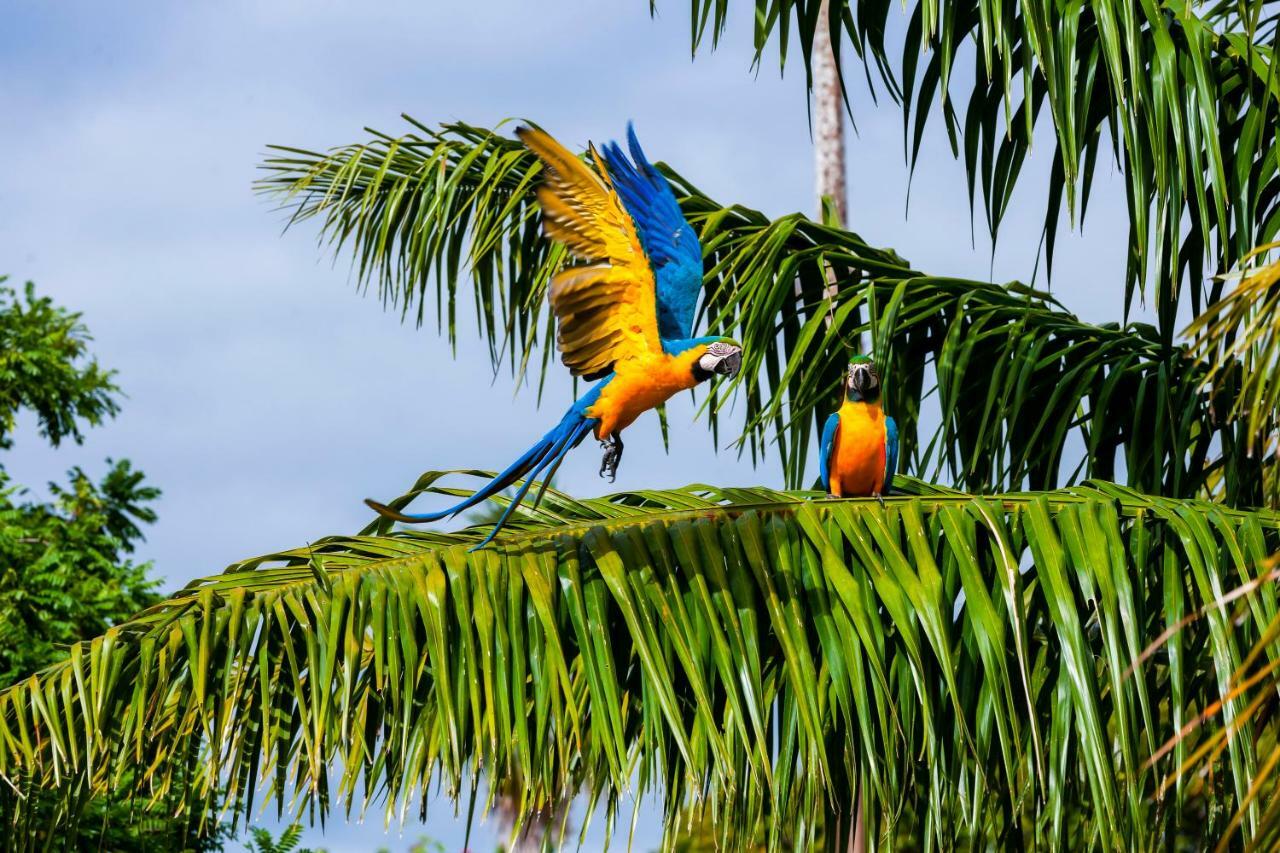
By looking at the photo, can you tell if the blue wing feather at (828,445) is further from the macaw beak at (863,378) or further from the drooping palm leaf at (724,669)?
the drooping palm leaf at (724,669)

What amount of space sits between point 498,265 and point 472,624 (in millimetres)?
2415

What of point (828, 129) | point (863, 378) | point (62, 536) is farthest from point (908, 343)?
point (62, 536)

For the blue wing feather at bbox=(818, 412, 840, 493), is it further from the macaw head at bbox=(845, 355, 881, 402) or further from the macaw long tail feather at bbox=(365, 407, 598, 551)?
the macaw long tail feather at bbox=(365, 407, 598, 551)

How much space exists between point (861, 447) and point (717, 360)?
0.93 m

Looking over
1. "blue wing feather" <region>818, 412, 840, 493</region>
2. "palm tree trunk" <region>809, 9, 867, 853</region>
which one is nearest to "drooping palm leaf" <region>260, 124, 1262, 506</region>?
"blue wing feather" <region>818, 412, 840, 493</region>

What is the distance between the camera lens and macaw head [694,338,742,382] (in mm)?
3164

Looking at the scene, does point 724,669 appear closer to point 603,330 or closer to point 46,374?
point 603,330

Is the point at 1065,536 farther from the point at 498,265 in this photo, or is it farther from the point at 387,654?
the point at 498,265

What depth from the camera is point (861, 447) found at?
13.0 ft

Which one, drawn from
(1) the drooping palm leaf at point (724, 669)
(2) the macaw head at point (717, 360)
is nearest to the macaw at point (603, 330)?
(2) the macaw head at point (717, 360)

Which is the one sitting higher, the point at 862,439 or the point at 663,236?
the point at 663,236

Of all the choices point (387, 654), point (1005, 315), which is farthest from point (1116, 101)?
point (387, 654)

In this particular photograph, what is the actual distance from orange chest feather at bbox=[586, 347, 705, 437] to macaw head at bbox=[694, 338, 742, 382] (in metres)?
0.02

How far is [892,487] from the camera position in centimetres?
387
